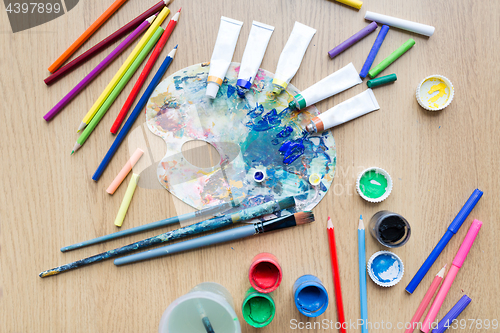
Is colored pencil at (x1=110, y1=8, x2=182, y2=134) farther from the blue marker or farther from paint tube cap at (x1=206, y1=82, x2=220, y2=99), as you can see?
the blue marker

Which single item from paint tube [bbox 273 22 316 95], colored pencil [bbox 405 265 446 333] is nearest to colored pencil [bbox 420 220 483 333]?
colored pencil [bbox 405 265 446 333]

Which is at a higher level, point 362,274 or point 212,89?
point 212,89

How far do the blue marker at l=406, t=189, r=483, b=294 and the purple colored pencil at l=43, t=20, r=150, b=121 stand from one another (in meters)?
0.93

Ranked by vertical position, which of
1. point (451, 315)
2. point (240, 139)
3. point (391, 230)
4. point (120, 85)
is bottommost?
point (451, 315)

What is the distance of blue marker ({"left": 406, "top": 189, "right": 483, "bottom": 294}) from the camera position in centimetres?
68

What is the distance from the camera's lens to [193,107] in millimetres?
690

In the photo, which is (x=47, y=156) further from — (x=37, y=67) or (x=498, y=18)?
(x=498, y=18)

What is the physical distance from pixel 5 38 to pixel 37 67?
11 cm

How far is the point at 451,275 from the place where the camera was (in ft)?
2.25

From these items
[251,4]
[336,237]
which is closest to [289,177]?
[336,237]

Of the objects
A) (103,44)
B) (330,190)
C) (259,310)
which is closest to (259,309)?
(259,310)

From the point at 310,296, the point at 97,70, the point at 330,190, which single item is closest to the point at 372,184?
the point at 330,190

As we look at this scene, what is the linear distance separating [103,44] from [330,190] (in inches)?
27.3

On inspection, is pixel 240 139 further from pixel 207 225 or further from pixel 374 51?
pixel 374 51
